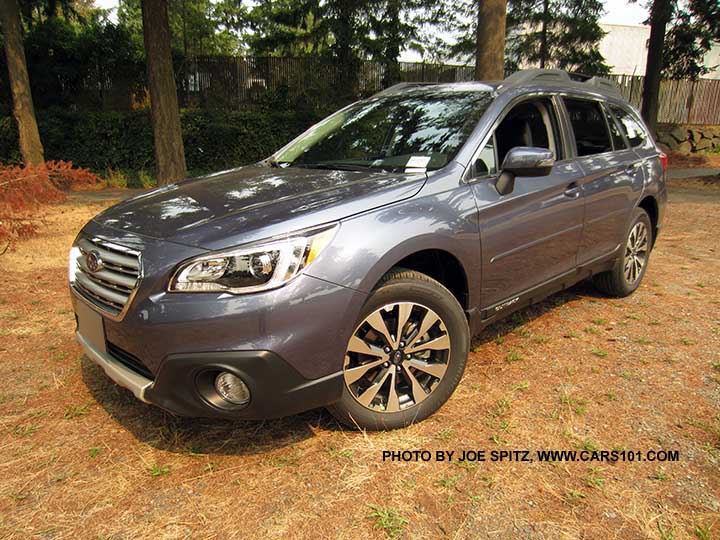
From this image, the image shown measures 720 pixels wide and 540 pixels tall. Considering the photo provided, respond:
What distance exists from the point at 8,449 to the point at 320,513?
5.16 feet

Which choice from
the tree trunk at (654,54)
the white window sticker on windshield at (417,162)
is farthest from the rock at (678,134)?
the white window sticker on windshield at (417,162)

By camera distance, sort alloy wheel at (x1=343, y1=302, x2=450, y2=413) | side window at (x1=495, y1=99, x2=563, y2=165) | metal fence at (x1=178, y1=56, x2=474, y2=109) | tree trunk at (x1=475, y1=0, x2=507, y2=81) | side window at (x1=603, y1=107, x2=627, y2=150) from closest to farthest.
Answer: alloy wheel at (x1=343, y1=302, x2=450, y2=413) → side window at (x1=495, y1=99, x2=563, y2=165) → side window at (x1=603, y1=107, x2=627, y2=150) → tree trunk at (x1=475, y1=0, x2=507, y2=81) → metal fence at (x1=178, y1=56, x2=474, y2=109)

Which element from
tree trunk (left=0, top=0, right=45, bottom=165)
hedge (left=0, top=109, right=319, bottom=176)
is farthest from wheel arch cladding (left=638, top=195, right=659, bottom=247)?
hedge (left=0, top=109, right=319, bottom=176)

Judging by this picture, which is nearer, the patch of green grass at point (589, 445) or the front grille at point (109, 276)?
the front grille at point (109, 276)

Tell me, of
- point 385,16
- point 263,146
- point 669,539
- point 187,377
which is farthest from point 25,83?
point 669,539

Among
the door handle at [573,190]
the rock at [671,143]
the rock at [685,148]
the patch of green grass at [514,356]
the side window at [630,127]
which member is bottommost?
the patch of green grass at [514,356]

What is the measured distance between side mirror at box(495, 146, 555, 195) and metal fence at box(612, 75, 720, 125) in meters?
18.7

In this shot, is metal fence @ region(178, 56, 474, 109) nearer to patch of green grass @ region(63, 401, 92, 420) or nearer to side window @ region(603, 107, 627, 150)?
side window @ region(603, 107, 627, 150)

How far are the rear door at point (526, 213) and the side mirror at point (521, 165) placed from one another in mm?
45

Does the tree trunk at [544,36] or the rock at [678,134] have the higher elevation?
the tree trunk at [544,36]

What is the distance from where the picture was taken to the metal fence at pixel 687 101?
19078 millimetres

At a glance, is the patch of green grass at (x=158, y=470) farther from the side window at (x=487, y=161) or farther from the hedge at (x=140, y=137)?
the hedge at (x=140, y=137)

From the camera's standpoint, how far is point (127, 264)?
2.37 metres

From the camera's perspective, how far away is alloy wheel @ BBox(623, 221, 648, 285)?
4.43 m
